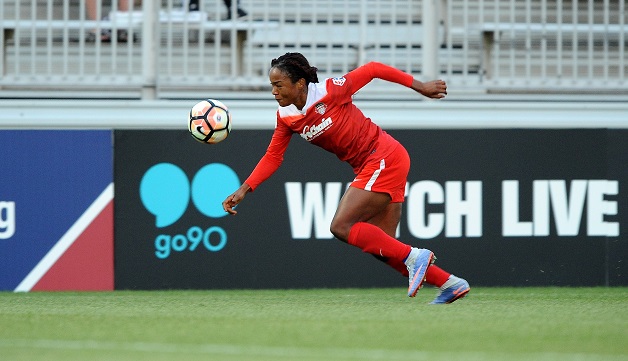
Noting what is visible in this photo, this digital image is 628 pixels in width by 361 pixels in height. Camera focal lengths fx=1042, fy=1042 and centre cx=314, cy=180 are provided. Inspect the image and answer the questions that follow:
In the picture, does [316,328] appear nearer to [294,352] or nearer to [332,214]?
[294,352]

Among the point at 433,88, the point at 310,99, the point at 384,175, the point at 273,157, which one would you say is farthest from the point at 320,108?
the point at 433,88

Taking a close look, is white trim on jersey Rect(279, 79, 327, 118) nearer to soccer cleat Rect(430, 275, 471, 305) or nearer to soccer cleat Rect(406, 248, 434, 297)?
soccer cleat Rect(406, 248, 434, 297)

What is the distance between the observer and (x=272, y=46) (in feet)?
36.1

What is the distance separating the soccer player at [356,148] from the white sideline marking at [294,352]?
2.05 m

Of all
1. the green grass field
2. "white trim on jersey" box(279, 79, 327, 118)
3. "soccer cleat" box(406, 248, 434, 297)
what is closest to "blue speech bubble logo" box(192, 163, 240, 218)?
the green grass field

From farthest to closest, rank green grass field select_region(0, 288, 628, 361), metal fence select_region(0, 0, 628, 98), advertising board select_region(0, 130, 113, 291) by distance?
1. metal fence select_region(0, 0, 628, 98)
2. advertising board select_region(0, 130, 113, 291)
3. green grass field select_region(0, 288, 628, 361)

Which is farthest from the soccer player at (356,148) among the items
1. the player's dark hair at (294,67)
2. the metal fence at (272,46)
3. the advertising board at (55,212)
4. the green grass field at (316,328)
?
the metal fence at (272,46)

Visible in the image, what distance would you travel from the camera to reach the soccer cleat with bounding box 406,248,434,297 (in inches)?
271

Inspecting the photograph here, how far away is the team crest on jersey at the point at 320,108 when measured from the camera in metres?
7.14

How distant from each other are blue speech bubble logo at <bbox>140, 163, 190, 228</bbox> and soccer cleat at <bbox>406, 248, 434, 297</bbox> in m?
3.09

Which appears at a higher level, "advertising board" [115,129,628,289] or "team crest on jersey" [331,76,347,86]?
"team crest on jersey" [331,76,347,86]

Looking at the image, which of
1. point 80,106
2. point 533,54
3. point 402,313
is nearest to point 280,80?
point 402,313

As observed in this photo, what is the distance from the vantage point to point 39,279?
9.40 meters

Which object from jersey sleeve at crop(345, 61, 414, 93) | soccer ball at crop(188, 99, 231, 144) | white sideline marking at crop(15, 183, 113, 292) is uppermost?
jersey sleeve at crop(345, 61, 414, 93)
